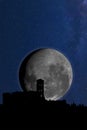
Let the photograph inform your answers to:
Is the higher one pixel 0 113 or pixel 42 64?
pixel 42 64

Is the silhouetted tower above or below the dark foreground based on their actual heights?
above

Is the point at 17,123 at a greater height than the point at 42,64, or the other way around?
the point at 42,64

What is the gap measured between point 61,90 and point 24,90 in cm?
758

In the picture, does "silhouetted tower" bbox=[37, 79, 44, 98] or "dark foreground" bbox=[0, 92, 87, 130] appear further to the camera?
"silhouetted tower" bbox=[37, 79, 44, 98]

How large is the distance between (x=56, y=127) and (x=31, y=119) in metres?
5.78

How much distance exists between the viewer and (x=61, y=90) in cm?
12838

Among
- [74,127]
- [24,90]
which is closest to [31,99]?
[24,90]

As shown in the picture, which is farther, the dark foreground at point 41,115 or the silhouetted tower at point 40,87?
the silhouetted tower at point 40,87

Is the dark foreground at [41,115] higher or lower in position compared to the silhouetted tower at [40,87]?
lower

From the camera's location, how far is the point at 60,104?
430 ft

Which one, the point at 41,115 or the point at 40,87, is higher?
the point at 40,87

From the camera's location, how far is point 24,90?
420ft

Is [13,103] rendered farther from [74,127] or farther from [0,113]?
[74,127]

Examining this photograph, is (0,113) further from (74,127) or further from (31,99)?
(74,127)
